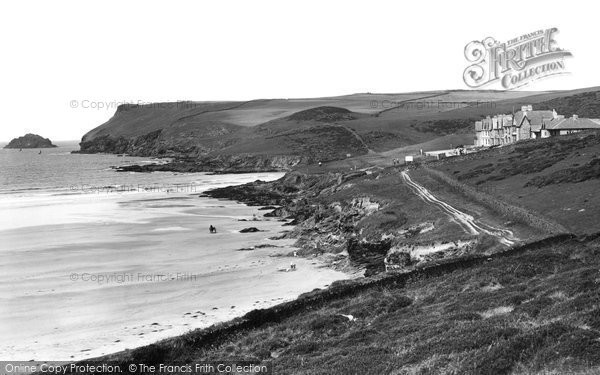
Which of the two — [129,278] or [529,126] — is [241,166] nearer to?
[529,126]

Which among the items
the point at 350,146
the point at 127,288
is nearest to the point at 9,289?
the point at 127,288

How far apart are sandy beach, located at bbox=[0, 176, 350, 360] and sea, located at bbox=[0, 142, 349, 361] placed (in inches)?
3.6

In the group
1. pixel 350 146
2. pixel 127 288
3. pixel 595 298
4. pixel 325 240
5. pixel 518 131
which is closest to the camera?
pixel 595 298

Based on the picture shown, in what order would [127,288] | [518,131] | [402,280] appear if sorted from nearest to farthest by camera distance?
[402,280] → [127,288] → [518,131]

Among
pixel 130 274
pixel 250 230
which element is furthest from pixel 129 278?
pixel 250 230

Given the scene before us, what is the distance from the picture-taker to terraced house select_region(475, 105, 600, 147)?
316 ft

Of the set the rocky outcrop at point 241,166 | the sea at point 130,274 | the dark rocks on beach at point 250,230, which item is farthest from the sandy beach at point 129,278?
the rocky outcrop at point 241,166

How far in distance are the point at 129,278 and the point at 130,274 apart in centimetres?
132

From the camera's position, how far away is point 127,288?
42.6m

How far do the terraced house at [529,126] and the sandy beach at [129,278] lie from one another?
178 ft

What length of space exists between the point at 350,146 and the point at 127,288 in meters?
150

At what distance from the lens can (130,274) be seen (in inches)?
1853

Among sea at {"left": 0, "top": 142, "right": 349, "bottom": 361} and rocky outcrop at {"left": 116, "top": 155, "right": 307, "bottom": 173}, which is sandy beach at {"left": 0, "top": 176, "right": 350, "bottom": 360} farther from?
rocky outcrop at {"left": 116, "top": 155, "right": 307, "bottom": 173}

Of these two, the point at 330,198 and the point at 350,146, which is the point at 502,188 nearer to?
the point at 330,198
